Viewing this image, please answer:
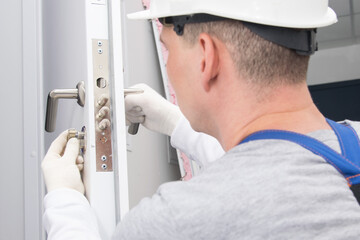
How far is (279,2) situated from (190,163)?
144 cm

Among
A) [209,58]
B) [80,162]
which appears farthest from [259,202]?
[80,162]

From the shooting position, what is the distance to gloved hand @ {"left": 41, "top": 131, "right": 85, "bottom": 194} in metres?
1.01

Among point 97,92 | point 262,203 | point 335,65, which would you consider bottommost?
point 262,203

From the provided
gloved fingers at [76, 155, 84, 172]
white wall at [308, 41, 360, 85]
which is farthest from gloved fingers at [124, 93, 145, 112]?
white wall at [308, 41, 360, 85]

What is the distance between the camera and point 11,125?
1359 mm

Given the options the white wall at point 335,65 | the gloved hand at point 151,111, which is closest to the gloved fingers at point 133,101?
the gloved hand at point 151,111

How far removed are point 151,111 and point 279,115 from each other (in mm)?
634

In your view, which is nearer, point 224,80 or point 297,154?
Result: point 297,154

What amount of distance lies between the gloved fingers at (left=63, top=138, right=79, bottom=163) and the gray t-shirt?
41cm

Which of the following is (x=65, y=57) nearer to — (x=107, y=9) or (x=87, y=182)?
(x=107, y=9)

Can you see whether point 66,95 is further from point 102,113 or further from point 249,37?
point 249,37

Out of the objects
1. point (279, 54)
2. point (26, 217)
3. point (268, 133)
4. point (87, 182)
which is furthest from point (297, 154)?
point (26, 217)

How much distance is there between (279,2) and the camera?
0.77 metres

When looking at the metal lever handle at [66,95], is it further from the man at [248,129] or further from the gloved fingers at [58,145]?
the man at [248,129]
